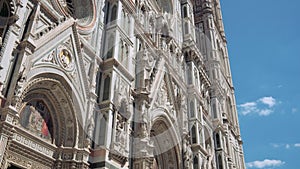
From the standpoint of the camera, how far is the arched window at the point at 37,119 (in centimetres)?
965

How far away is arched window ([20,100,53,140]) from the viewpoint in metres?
9.65

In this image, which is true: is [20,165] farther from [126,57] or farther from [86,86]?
[126,57]

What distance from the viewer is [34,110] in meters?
10.1

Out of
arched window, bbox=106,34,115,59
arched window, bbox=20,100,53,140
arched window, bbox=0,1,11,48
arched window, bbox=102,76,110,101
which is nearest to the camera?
arched window, bbox=0,1,11,48

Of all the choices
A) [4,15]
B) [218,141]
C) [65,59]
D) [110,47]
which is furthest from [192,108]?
[4,15]

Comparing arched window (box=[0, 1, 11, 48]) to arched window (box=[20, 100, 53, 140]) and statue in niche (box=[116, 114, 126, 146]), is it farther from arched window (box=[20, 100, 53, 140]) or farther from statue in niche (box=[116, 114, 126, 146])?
statue in niche (box=[116, 114, 126, 146])

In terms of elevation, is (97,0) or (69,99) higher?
(97,0)

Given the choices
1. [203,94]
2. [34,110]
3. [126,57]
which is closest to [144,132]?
[126,57]

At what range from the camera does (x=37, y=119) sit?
1008cm

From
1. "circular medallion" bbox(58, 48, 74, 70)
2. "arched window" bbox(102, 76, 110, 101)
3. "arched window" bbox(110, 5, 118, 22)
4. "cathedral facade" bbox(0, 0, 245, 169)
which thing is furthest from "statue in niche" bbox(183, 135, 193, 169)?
"circular medallion" bbox(58, 48, 74, 70)

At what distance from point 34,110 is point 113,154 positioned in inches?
120

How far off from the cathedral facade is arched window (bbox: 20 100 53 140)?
1.2 inches

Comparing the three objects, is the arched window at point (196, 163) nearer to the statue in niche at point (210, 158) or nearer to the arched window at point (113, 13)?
the statue in niche at point (210, 158)

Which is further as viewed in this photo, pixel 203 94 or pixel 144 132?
pixel 203 94
